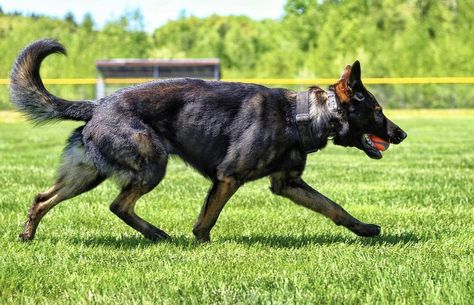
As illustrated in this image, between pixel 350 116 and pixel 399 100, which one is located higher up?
pixel 350 116

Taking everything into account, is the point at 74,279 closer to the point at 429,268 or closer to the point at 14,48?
the point at 429,268

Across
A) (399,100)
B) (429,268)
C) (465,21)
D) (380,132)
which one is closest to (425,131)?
(399,100)

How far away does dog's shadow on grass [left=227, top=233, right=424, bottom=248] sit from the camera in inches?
203

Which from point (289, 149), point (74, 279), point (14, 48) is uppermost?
point (289, 149)

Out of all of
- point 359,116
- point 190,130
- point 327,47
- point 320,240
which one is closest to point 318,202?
point 320,240

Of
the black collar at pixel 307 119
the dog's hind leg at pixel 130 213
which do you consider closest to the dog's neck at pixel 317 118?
the black collar at pixel 307 119

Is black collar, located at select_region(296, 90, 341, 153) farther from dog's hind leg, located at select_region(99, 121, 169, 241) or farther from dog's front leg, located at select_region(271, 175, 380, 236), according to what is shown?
dog's hind leg, located at select_region(99, 121, 169, 241)

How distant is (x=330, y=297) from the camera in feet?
11.4

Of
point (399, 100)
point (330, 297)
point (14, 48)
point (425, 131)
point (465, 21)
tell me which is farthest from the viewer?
point (14, 48)

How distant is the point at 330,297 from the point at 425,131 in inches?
767

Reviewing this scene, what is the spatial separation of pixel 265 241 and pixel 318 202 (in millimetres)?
592

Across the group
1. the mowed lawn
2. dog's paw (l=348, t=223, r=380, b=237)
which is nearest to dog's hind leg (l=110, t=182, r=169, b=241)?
the mowed lawn

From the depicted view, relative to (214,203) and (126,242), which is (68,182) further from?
(214,203)

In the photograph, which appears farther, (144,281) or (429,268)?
(429,268)
